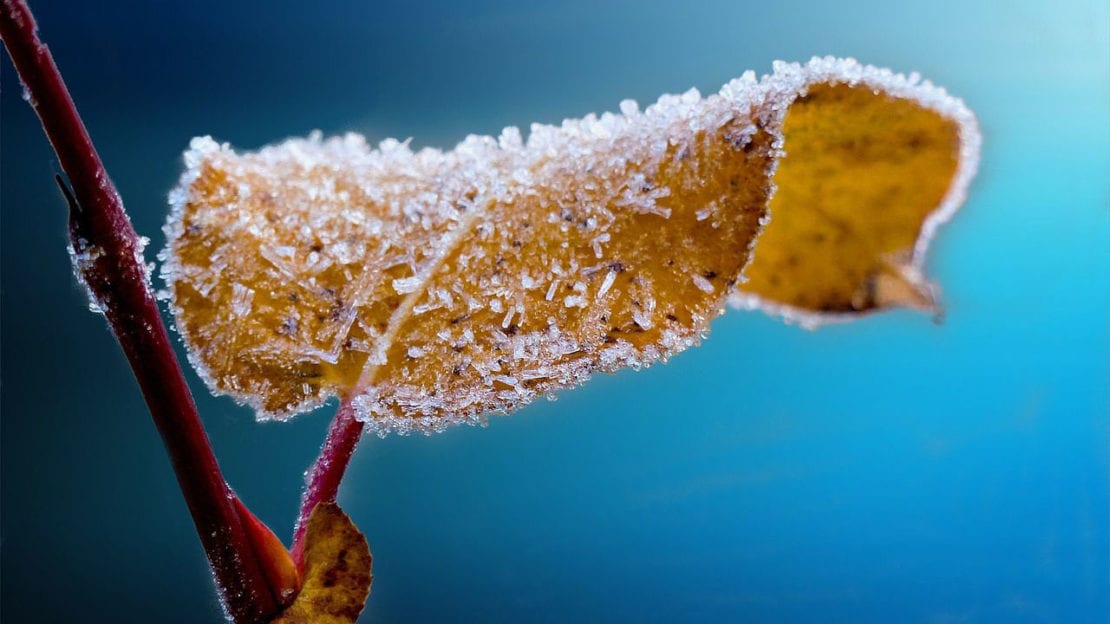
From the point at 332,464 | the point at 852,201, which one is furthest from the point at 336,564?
the point at 852,201

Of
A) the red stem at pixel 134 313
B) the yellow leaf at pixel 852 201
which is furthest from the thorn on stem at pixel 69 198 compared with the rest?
the yellow leaf at pixel 852 201

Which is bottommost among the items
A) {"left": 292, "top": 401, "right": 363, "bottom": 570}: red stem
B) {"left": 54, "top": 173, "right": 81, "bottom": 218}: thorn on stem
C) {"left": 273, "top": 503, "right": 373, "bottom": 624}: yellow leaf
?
{"left": 273, "top": 503, "right": 373, "bottom": 624}: yellow leaf

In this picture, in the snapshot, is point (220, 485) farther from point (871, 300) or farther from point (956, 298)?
point (956, 298)

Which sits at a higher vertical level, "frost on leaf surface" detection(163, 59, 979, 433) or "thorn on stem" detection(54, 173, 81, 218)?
"frost on leaf surface" detection(163, 59, 979, 433)

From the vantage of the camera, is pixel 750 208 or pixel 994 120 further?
pixel 994 120

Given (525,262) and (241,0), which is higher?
(241,0)

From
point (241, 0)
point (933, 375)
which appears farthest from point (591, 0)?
point (933, 375)

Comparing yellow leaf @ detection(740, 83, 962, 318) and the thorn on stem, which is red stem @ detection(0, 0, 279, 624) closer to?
the thorn on stem

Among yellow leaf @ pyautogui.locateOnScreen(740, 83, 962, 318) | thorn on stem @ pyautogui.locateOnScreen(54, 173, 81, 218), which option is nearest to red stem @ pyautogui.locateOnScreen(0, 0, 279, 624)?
thorn on stem @ pyautogui.locateOnScreen(54, 173, 81, 218)
